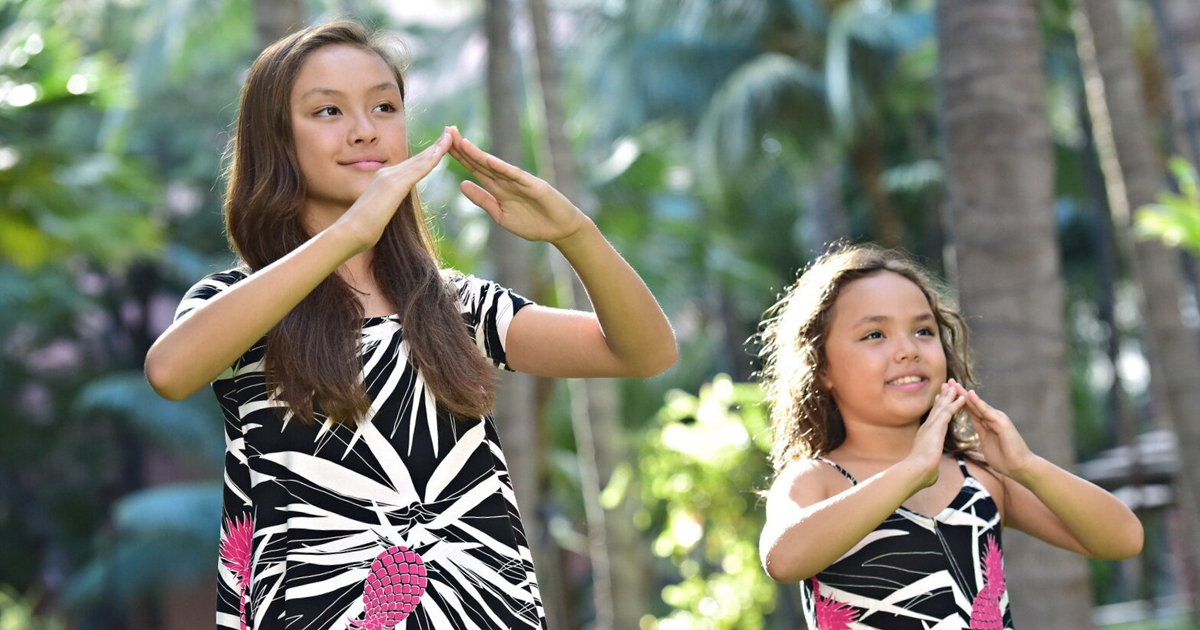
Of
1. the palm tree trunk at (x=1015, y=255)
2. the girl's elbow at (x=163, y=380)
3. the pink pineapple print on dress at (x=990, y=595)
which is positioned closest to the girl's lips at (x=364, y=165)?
the girl's elbow at (x=163, y=380)

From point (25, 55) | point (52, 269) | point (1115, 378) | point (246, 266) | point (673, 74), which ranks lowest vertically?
point (246, 266)

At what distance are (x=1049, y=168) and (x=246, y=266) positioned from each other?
244 cm

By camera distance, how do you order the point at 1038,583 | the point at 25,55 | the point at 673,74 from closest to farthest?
the point at 1038,583
the point at 25,55
the point at 673,74

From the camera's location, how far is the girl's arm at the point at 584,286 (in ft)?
7.02

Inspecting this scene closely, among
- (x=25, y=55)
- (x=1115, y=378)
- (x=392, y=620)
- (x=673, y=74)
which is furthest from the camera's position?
(x=673, y=74)

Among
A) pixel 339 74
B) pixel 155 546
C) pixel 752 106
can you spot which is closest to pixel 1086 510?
pixel 339 74

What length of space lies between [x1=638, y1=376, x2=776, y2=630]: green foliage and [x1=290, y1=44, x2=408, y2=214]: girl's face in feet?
14.7

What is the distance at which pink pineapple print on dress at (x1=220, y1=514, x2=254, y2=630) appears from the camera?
2.10 m

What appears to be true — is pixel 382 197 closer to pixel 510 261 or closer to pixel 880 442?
pixel 880 442

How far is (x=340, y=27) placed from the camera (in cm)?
233

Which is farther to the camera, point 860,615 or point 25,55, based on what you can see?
point 25,55

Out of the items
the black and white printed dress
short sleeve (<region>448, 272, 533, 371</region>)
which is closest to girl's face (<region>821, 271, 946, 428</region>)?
short sleeve (<region>448, 272, 533, 371</region>)

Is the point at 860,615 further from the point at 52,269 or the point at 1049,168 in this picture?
the point at 52,269

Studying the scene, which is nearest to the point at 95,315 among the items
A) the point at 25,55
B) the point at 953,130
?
the point at 25,55
